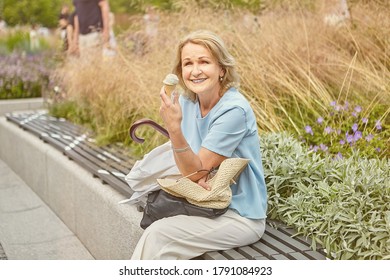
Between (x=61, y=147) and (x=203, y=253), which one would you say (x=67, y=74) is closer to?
(x=61, y=147)

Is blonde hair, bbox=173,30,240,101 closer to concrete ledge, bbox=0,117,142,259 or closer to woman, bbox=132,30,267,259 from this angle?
woman, bbox=132,30,267,259

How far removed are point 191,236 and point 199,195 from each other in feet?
0.60

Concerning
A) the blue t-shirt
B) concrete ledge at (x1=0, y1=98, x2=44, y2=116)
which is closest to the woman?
the blue t-shirt

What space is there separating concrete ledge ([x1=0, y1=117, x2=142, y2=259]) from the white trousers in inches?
22.3

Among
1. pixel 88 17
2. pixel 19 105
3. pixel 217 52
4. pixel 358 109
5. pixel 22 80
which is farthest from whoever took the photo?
pixel 22 80

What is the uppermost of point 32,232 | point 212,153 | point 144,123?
Result: point 144,123

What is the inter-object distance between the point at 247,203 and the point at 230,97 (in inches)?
18.5

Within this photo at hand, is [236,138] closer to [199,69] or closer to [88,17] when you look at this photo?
[199,69]

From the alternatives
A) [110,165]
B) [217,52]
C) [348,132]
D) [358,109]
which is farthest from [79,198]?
[217,52]

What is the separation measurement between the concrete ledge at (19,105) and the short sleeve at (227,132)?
247 inches

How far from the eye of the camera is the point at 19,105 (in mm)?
8922

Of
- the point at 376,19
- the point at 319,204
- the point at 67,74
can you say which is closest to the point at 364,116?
the point at 376,19

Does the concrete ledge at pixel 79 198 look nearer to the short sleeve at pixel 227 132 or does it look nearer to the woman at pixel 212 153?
the woman at pixel 212 153

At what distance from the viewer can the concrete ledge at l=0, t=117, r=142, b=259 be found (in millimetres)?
3736
